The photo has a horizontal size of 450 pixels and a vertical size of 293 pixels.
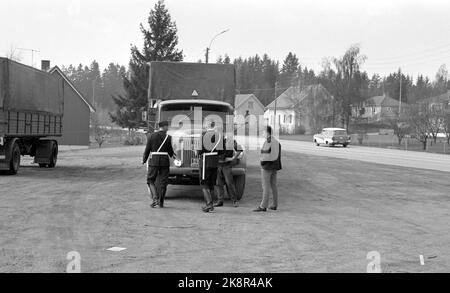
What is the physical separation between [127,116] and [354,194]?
5105cm

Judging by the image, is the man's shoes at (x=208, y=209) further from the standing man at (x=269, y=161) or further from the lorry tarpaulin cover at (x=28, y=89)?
the lorry tarpaulin cover at (x=28, y=89)

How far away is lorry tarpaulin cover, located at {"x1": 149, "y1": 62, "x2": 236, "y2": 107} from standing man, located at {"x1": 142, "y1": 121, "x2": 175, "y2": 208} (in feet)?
17.3

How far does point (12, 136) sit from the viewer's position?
19.8 meters

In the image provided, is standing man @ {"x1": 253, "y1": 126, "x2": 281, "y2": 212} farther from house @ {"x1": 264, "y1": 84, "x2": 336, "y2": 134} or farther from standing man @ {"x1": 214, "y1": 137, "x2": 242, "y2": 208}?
house @ {"x1": 264, "y1": 84, "x2": 336, "y2": 134}

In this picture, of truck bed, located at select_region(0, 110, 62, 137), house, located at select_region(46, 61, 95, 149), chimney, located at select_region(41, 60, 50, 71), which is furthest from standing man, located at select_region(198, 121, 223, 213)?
chimney, located at select_region(41, 60, 50, 71)

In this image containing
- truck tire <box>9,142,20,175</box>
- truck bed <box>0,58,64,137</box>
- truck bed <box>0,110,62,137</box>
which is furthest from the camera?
truck tire <box>9,142,20,175</box>

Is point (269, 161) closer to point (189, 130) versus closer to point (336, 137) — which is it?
point (189, 130)

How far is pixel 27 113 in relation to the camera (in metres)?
21.5

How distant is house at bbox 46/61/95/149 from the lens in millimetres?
60375

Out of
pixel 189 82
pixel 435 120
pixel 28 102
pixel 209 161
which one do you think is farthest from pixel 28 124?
pixel 435 120

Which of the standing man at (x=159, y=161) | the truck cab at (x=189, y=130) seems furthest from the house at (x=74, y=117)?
the standing man at (x=159, y=161)

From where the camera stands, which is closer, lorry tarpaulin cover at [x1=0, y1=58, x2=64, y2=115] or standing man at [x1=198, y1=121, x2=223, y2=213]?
standing man at [x1=198, y1=121, x2=223, y2=213]

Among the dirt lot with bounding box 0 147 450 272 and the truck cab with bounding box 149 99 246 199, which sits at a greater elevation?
the truck cab with bounding box 149 99 246 199
